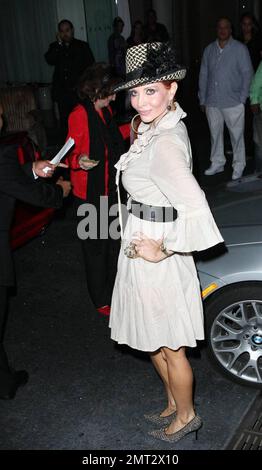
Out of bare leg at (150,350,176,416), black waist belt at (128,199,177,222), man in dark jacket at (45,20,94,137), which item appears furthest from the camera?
man in dark jacket at (45,20,94,137)

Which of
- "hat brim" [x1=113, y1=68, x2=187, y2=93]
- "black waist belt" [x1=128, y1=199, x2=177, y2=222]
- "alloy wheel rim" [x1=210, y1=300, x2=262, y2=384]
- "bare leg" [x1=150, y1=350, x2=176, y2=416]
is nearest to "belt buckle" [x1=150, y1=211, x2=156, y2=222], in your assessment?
"black waist belt" [x1=128, y1=199, x2=177, y2=222]

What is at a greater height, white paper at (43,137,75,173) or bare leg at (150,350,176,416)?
white paper at (43,137,75,173)

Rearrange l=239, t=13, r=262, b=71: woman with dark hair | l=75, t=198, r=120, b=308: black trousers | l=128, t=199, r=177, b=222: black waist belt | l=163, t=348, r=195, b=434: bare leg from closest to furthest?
l=128, t=199, r=177, b=222: black waist belt
l=163, t=348, r=195, b=434: bare leg
l=75, t=198, r=120, b=308: black trousers
l=239, t=13, r=262, b=71: woman with dark hair

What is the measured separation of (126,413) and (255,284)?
1112mm

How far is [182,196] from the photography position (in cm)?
264

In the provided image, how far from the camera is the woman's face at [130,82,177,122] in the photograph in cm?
282

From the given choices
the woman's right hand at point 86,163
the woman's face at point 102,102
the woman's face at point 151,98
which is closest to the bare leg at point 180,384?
the woman's face at point 151,98

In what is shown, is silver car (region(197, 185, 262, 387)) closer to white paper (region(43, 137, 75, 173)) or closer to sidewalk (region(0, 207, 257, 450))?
sidewalk (region(0, 207, 257, 450))

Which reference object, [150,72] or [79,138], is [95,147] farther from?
[150,72]

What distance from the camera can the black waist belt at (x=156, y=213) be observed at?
2.87 meters

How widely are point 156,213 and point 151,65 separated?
0.68 m

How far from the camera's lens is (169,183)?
105 inches

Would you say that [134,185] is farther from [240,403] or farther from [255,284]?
[240,403]

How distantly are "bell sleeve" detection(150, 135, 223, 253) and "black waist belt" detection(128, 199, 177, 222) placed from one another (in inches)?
5.3
